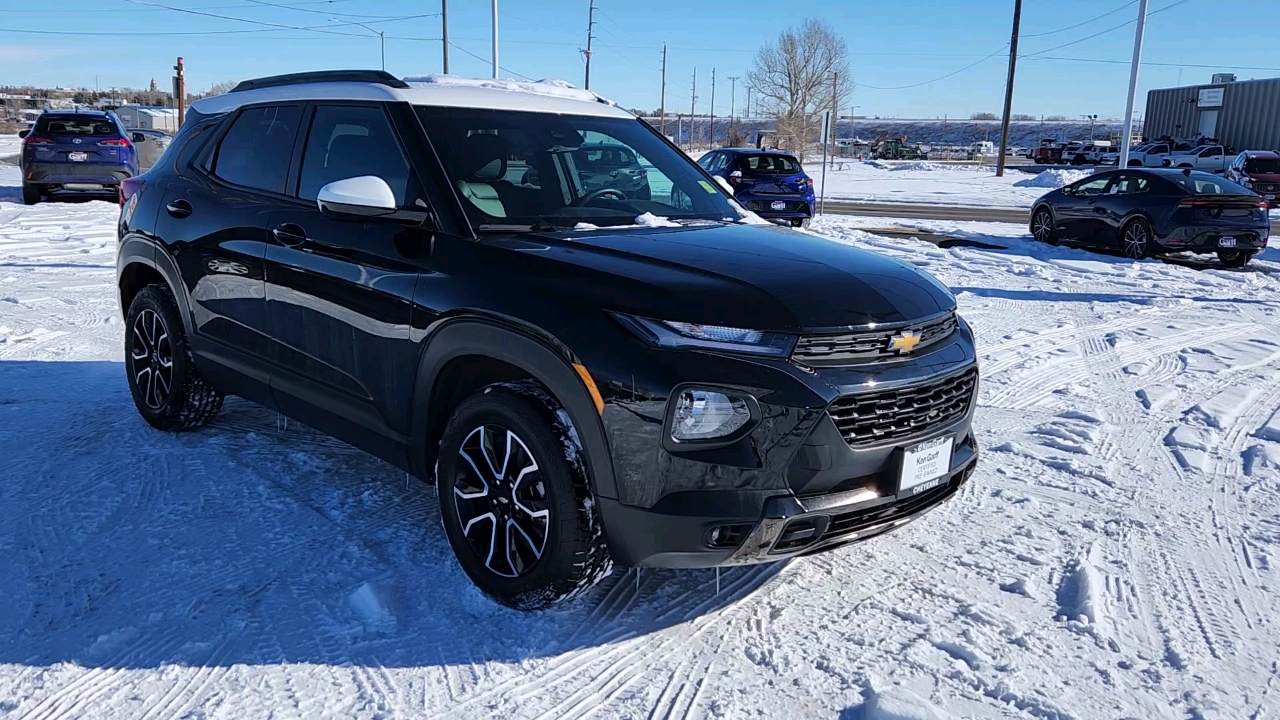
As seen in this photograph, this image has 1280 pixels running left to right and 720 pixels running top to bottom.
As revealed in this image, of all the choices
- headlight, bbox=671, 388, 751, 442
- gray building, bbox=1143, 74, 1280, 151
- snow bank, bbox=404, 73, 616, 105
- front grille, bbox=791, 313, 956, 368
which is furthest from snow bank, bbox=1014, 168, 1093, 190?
headlight, bbox=671, 388, 751, 442

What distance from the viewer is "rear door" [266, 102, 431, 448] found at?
11.7ft

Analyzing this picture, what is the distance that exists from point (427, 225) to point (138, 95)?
4929 inches

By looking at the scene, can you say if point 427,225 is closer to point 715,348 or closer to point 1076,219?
point 715,348

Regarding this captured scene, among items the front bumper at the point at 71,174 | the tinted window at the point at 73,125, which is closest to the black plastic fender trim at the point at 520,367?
the front bumper at the point at 71,174

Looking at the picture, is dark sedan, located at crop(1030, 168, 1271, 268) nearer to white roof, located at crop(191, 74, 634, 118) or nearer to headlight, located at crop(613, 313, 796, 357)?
white roof, located at crop(191, 74, 634, 118)

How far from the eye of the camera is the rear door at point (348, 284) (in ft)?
11.7

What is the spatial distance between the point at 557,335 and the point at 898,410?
3.59 feet

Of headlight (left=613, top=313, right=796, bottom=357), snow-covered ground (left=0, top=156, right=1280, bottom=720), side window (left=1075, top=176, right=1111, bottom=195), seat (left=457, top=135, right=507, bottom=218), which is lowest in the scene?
snow-covered ground (left=0, top=156, right=1280, bottom=720)

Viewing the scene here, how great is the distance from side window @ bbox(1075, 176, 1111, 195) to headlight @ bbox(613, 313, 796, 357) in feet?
45.4

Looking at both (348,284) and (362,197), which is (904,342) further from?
(348,284)

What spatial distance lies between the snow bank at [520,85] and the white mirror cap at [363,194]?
0.84 metres

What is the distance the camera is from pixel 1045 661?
3053mm

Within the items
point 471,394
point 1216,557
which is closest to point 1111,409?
point 1216,557

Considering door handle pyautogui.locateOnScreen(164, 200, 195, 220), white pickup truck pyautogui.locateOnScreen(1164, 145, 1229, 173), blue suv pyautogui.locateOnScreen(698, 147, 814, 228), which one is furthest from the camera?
white pickup truck pyautogui.locateOnScreen(1164, 145, 1229, 173)
